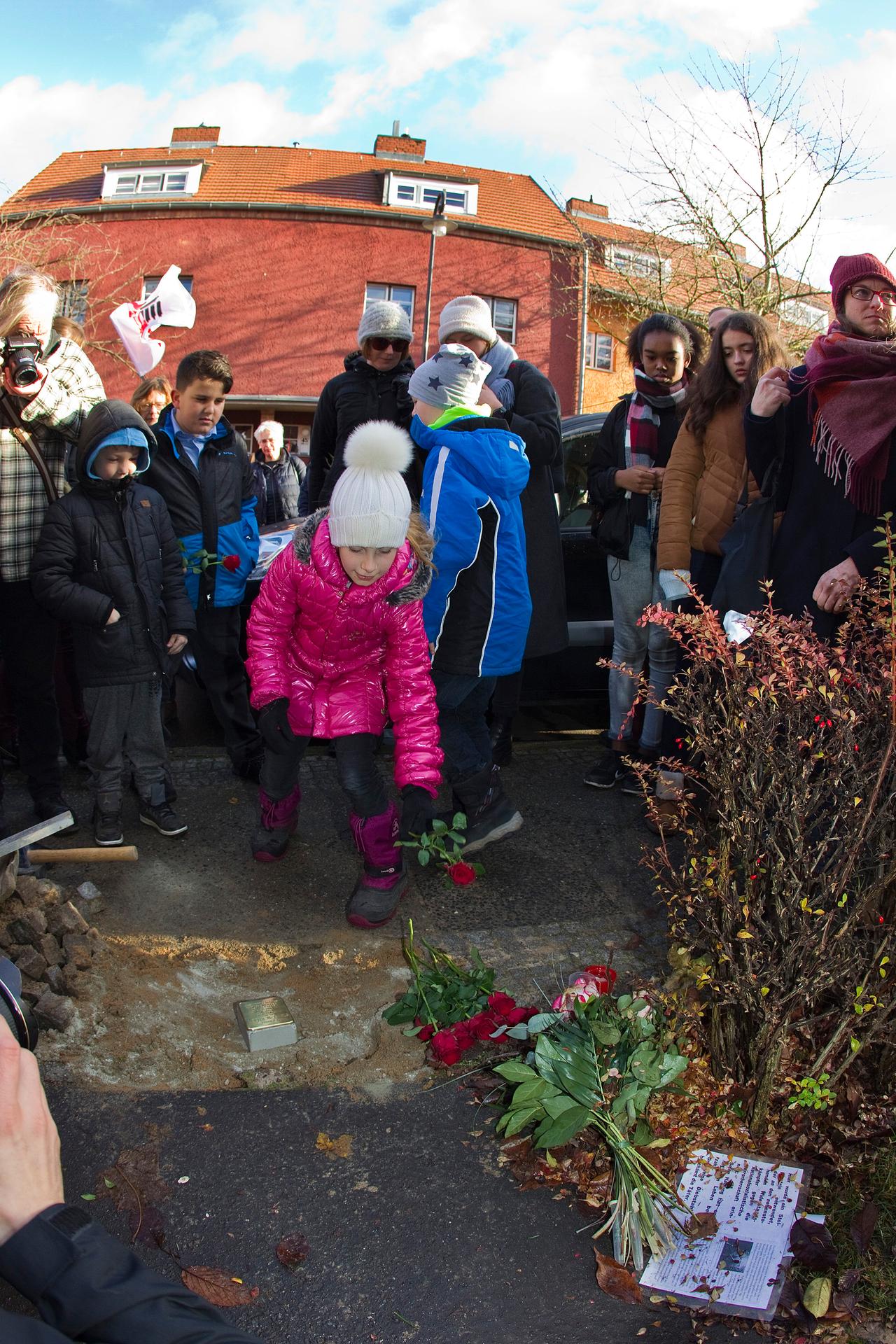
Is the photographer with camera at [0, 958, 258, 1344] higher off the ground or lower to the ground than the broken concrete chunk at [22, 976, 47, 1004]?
higher

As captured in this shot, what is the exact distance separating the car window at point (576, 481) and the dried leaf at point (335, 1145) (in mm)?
4114

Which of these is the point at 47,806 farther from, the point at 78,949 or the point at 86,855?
the point at 78,949

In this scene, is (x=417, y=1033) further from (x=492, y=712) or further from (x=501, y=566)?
(x=492, y=712)

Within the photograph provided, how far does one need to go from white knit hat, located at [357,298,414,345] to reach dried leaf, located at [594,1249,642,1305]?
399cm

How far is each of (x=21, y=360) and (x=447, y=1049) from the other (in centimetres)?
307

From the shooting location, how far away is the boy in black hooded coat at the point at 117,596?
4.06m

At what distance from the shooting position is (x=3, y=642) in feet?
14.0

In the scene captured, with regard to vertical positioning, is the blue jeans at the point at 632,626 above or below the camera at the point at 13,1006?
above

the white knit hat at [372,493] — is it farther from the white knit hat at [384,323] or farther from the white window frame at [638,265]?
the white window frame at [638,265]

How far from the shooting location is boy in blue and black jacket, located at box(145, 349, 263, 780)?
4.75 meters

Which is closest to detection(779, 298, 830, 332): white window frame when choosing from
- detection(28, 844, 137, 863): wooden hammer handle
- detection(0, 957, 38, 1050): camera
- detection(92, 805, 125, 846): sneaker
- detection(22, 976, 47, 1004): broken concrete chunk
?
detection(92, 805, 125, 846): sneaker

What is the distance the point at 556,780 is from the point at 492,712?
0.49 meters

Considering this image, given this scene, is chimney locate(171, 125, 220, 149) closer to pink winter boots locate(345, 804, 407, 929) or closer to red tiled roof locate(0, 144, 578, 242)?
red tiled roof locate(0, 144, 578, 242)

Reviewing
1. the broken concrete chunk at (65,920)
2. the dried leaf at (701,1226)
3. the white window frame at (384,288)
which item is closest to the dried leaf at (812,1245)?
the dried leaf at (701,1226)
